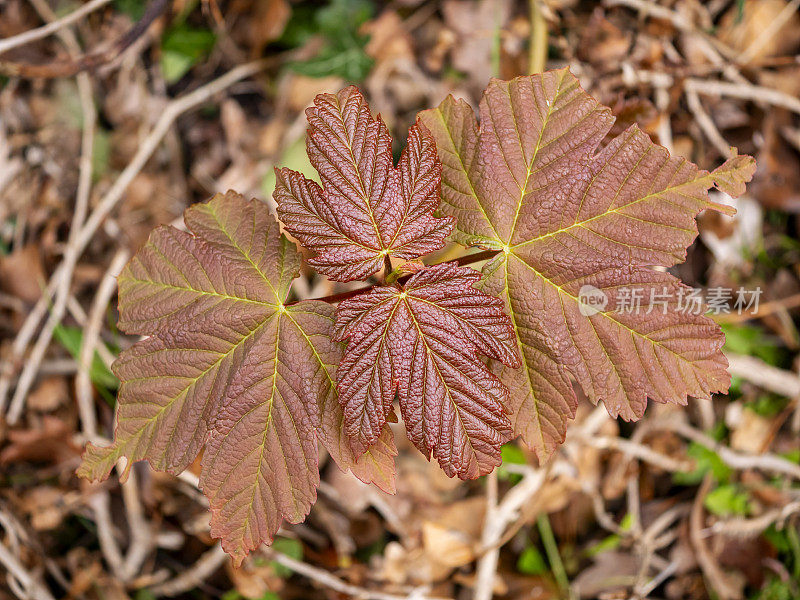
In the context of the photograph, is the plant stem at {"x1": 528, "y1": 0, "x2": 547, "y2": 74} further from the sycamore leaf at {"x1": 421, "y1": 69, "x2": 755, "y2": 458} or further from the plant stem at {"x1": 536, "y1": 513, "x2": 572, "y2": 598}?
the plant stem at {"x1": 536, "y1": 513, "x2": 572, "y2": 598}

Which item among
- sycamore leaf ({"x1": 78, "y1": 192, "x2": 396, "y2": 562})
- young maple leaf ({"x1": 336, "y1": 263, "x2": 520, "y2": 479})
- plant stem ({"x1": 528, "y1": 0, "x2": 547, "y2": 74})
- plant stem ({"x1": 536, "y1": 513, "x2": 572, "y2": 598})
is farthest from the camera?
plant stem ({"x1": 536, "y1": 513, "x2": 572, "y2": 598})

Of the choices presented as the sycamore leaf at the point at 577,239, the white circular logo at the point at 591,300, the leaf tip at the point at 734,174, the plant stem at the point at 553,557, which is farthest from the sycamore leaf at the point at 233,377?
the plant stem at the point at 553,557

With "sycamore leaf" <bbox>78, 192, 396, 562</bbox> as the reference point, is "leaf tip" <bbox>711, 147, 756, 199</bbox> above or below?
above

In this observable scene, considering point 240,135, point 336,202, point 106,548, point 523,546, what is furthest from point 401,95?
point 106,548

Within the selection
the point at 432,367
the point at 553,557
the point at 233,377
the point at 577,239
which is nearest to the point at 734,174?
the point at 577,239

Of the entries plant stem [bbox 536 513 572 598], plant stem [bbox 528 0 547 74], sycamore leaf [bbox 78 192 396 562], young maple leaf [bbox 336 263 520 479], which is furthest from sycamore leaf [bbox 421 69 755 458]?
plant stem [bbox 536 513 572 598]

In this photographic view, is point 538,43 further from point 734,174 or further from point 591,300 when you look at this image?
point 591,300

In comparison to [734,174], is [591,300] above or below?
below
